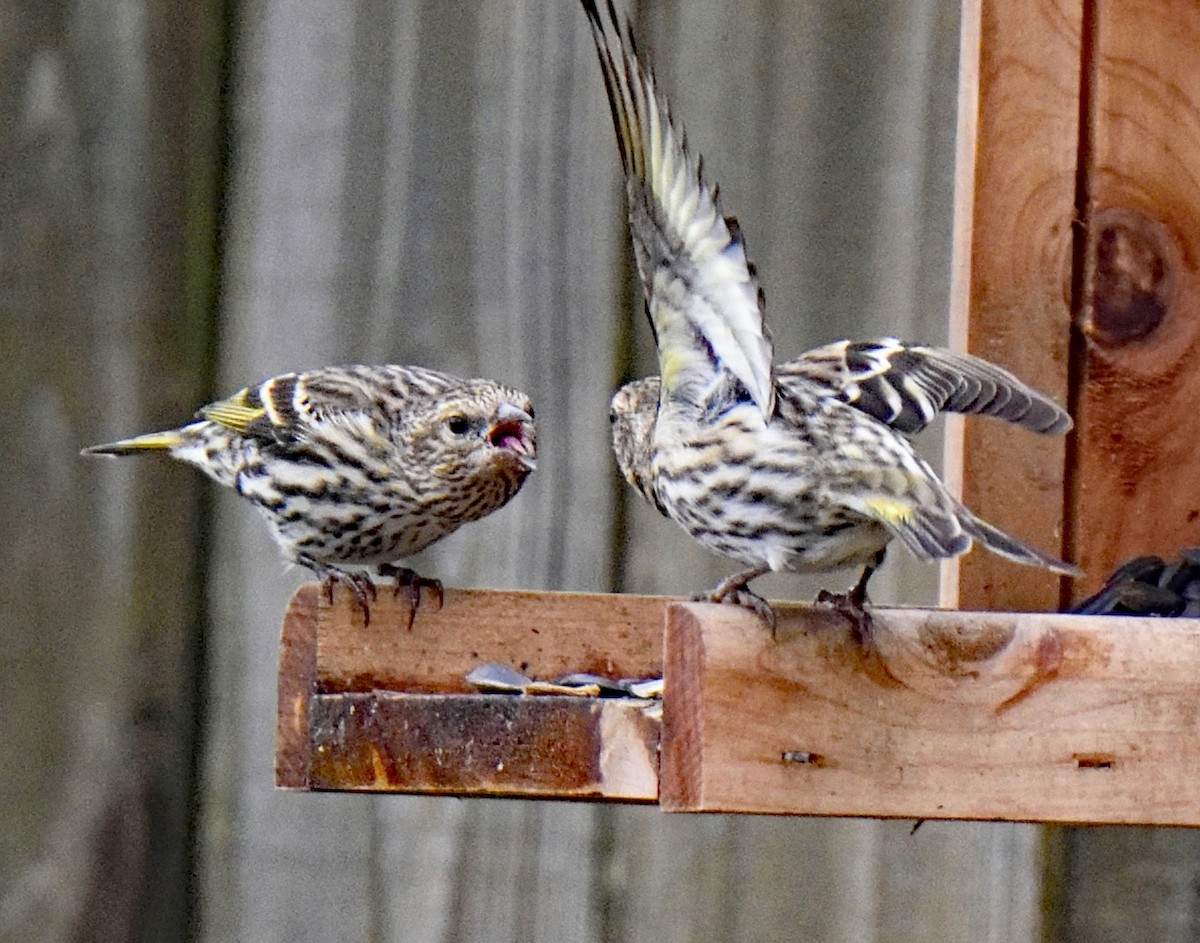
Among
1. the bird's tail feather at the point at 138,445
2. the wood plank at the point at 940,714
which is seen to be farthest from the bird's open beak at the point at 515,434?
the wood plank at the point at 940,714

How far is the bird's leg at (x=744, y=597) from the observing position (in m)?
2.22

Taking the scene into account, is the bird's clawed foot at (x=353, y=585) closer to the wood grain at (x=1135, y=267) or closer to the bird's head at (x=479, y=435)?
the bird's head at (x=479, y=435)

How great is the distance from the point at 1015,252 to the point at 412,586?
1005mm

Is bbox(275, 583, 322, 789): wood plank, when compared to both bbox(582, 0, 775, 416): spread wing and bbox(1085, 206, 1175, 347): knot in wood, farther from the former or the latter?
bbox(1085, 206, 1175, 347): knot in wood

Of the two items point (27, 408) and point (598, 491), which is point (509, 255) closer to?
point (598, 491)

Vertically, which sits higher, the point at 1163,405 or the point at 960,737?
the point at 1163,405

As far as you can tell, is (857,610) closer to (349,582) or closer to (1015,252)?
(349,582)

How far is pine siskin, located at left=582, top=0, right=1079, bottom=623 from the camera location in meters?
2.46

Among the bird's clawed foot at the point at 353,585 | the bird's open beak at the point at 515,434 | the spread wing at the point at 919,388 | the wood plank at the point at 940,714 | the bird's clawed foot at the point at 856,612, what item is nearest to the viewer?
the wood plank at the point at 940,714

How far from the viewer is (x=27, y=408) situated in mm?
2969

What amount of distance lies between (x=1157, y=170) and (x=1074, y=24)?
0.25 metres

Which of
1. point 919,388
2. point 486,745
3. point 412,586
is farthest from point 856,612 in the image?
point 412,586

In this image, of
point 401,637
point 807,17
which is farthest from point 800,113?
point 401,637

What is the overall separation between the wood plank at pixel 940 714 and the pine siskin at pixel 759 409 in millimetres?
124
